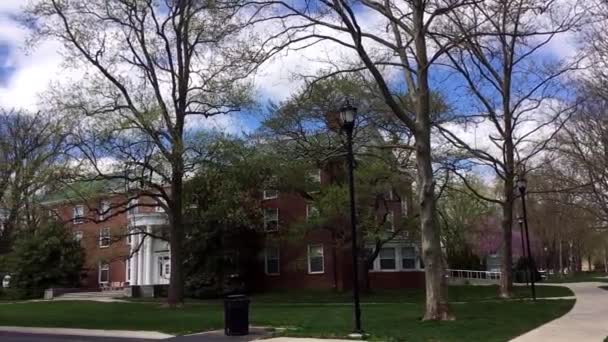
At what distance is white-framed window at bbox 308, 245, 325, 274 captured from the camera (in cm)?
4306

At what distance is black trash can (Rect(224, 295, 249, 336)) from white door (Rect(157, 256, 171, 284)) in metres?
34.4

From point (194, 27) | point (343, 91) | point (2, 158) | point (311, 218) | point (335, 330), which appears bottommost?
point (335, 330)

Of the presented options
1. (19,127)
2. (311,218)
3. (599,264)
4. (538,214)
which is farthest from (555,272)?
(19,127)

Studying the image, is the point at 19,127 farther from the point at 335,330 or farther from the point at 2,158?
the point at 335,330

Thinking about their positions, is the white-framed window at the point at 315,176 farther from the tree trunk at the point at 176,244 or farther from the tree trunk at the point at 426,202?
the tree trunk at the point at 426,202

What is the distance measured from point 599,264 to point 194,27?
111480 mm

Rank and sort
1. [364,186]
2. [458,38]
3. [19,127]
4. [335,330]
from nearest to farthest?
[335,330]
[458,38]
[364,186]
[19,127]

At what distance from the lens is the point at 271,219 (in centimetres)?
4444

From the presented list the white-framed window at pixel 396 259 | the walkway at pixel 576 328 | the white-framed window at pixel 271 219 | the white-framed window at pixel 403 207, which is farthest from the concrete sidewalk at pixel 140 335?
the white-framed window at pixel 396 259

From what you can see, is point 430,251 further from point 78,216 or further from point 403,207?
point 78,216

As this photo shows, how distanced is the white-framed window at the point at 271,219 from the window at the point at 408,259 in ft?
→ 28.0

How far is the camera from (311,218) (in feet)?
115

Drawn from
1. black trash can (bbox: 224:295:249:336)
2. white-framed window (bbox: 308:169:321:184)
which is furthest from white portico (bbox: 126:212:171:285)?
black trash can (bbox: 224:295:249:336)

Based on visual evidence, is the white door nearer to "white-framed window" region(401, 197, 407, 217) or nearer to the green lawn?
the green lawn
